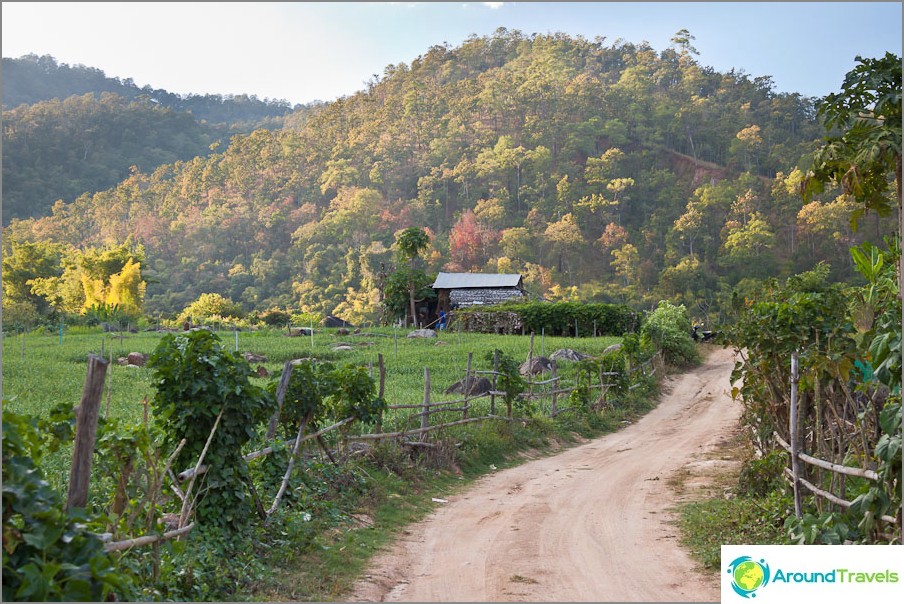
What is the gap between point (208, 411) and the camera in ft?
19.1

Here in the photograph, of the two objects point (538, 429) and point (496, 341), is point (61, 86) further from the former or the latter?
point (538, 429)

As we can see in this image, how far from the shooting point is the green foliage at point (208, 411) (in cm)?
578

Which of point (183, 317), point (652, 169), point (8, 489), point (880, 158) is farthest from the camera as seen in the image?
point (652, 169)

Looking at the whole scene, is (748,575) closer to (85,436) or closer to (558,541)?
(558,541)

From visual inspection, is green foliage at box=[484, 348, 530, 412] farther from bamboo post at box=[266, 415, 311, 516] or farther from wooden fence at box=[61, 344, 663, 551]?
bamboo post at box=[266, 415, 311, 516]

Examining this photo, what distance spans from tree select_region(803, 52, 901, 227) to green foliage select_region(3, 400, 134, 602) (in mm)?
4622

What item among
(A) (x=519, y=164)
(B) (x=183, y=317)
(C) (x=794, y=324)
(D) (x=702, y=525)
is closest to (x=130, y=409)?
(D) (x=702, y=525)

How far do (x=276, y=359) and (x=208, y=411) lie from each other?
61.7ft

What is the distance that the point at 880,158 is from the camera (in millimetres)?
4668

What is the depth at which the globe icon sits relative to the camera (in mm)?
4125

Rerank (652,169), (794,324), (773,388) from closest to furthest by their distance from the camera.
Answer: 1. (794,324)
2. (773,388)
3. (652,169)

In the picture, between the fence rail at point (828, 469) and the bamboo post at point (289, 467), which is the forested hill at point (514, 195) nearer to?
the fence rail at point (828, 469)

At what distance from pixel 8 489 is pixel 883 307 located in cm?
581

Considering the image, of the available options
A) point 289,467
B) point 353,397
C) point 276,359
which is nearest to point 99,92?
point 276,359
